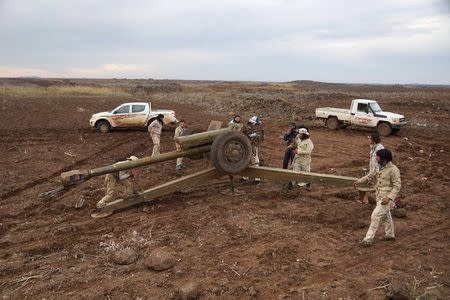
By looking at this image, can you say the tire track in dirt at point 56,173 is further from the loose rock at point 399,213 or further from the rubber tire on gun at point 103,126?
the loose rock at point 399,213

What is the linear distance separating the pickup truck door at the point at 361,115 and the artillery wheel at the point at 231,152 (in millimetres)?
12586

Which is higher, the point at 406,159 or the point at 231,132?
the point at 231,132

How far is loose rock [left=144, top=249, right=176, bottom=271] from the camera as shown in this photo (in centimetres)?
617

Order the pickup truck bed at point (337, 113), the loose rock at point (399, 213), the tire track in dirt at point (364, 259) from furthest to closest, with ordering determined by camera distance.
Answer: the pickup truck bed at point (337, 113), the loose rock at point (399, 213), the tire track in dirt at point (364, 259)

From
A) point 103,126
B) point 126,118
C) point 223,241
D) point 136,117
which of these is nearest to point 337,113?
point 136,117

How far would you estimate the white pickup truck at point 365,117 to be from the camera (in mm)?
18953

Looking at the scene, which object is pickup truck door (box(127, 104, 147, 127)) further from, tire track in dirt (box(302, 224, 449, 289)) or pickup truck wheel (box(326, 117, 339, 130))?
tire track in dirt (box(302, 224, 449, 289))

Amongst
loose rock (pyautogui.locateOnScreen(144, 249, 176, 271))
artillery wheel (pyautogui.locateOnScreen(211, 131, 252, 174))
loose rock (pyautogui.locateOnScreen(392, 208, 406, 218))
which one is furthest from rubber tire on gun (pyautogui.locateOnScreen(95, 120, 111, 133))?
loose rock (pyautogui.locateOnScreen(392, 208, 406, 218))

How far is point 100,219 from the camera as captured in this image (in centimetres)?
816

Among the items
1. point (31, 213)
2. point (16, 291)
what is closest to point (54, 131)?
point (31, 213)

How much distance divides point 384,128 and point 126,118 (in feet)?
37.0

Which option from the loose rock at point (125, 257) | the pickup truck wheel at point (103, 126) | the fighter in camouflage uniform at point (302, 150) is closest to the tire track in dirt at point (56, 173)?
the pickup truck wheel at point (103, 126)

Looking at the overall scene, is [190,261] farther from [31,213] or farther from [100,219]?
[31,213]

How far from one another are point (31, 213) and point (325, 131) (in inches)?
581
